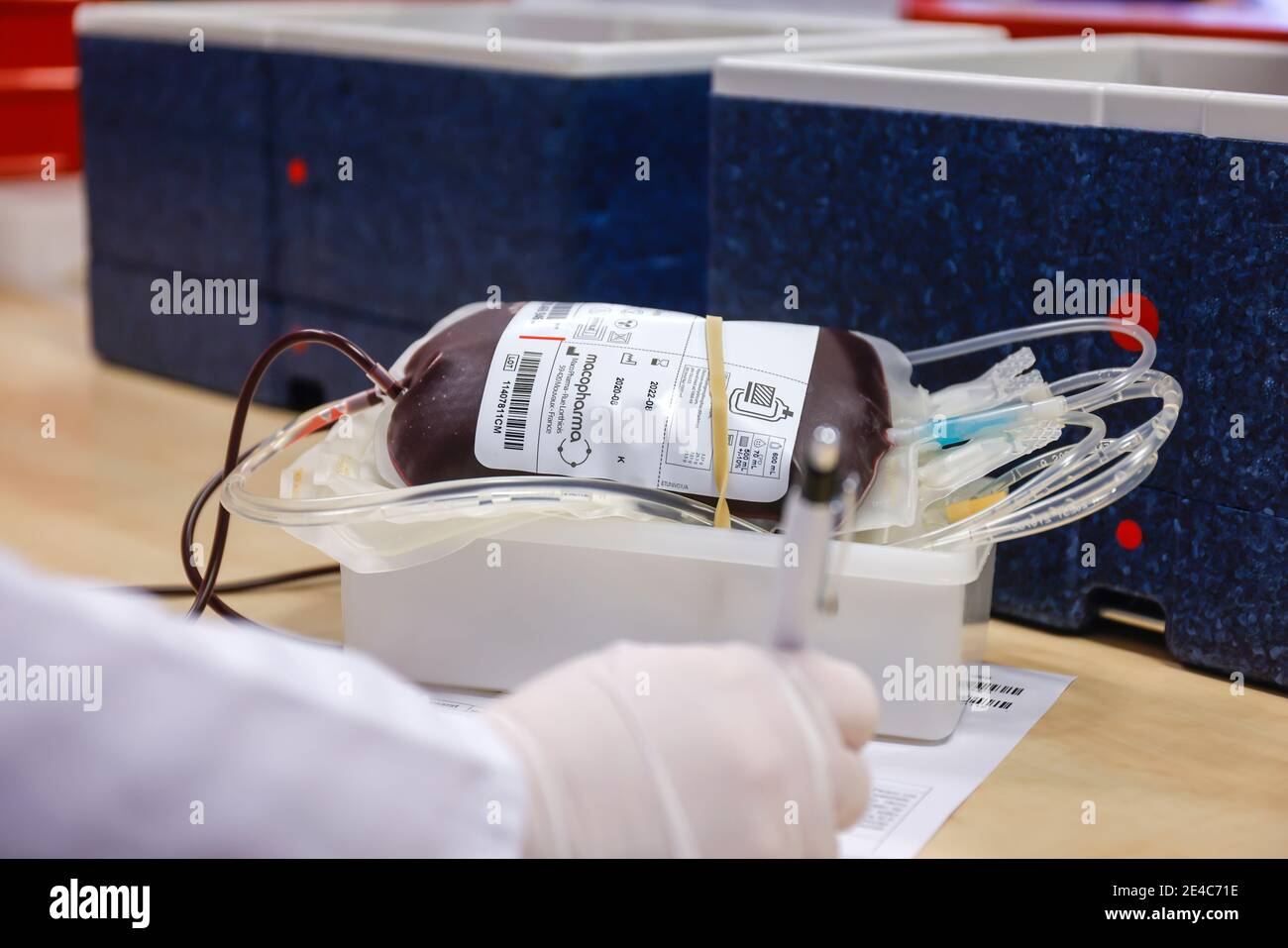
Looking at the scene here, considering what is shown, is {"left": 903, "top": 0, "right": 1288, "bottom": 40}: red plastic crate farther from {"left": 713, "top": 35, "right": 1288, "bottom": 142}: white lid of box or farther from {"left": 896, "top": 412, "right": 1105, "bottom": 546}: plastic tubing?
{"left": 896, "top": 412, "right": 1105, "bottom": 546}: plastic tubing

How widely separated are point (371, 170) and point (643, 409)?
1.55ft

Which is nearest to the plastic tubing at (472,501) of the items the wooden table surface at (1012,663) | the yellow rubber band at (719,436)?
the yellow rubber band at (719,436)

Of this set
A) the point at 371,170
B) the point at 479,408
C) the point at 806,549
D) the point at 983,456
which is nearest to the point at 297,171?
the point at 371,170

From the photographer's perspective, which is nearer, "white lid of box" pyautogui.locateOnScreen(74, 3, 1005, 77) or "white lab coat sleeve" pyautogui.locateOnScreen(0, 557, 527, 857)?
"white lab coat sleeve" pyautogui.locateOnScreen(0, 557, 527, 857)

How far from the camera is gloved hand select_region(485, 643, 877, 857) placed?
0.39 metres

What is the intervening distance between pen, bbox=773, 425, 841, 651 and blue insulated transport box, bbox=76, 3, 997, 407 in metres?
0.49

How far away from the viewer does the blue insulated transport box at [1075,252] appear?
615mm

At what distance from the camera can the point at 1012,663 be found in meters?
0.67

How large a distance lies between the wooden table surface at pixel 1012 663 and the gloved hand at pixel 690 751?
117 millimetres

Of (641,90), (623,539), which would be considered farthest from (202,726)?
(641,90)

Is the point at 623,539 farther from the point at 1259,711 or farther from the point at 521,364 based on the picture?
the point at 1259,711

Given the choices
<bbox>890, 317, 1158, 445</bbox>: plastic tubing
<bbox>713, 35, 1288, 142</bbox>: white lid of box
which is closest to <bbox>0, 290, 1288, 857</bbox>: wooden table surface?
<bbox>890, 317, 1158, 445</bbox>: plastic tubing

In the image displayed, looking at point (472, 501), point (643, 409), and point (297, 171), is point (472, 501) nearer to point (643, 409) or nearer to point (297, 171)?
point (643, 409)

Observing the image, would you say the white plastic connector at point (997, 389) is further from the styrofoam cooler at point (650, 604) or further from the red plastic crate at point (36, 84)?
the red plastic crate at point (36, 84)
